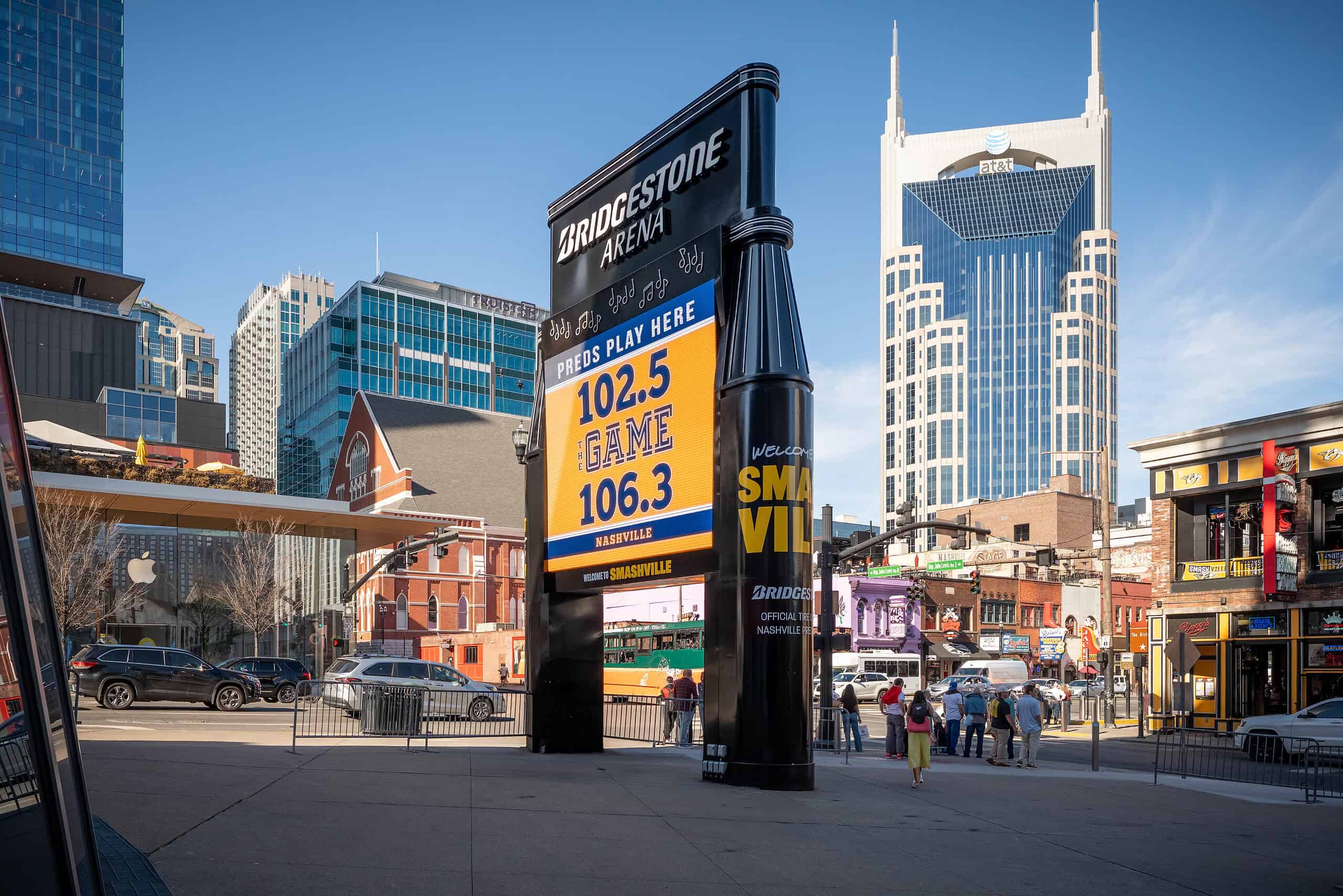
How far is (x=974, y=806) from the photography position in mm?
15742

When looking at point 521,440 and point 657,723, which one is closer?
point 521,440

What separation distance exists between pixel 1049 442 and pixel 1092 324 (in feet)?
Result: 67.6

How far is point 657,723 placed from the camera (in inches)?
1085

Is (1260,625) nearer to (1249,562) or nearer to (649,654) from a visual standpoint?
(1249,562)

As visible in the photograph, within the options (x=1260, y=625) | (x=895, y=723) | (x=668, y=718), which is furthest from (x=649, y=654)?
(x=895, y=723)

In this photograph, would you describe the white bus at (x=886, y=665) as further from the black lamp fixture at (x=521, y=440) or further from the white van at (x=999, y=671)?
the black lamp fixture at (x=521, y=440)

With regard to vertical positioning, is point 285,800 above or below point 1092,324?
below

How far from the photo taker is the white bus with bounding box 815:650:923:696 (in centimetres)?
5606

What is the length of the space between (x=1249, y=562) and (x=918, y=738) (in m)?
21.8

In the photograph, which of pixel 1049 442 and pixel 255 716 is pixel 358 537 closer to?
pixel 255 716

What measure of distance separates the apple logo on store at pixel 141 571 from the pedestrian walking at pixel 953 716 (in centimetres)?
3926

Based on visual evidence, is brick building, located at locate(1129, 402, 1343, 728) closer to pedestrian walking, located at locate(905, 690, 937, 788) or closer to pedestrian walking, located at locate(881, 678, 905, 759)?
pedestrian walking, located at locate(881, 678, 905, 759)

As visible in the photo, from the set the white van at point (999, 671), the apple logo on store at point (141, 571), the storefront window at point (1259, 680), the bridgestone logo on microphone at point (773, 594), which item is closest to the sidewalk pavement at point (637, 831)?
the bridgestone logo on microphone at point (773, 594)

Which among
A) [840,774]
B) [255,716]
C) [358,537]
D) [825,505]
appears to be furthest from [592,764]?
[358,537]
